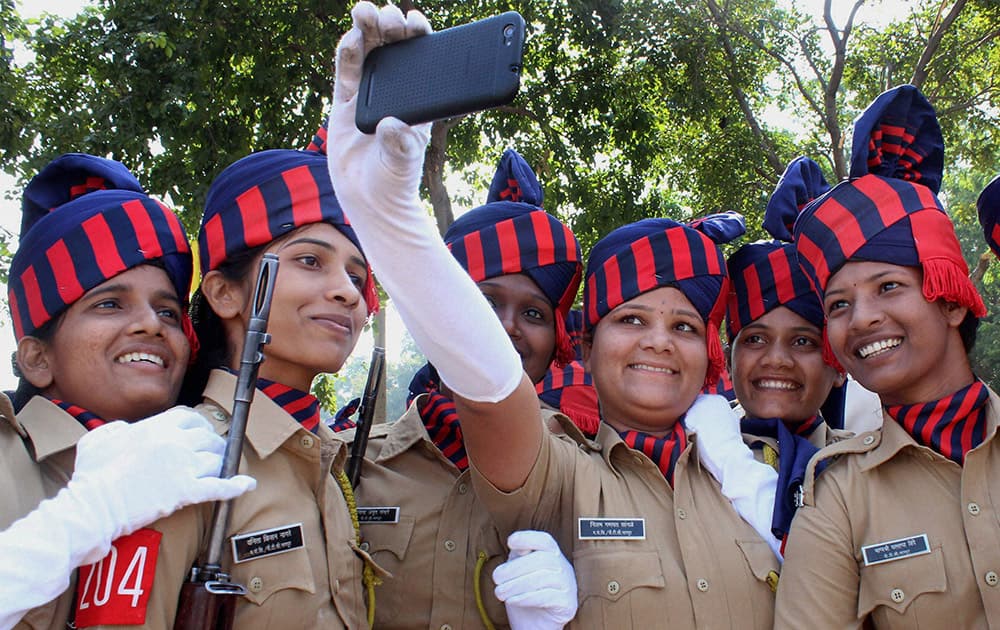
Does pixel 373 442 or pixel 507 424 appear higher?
pixel 373 442

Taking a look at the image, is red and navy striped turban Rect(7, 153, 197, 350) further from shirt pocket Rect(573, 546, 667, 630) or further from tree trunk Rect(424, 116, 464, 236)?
tree trunk Rect(424, 116, 464, 236)

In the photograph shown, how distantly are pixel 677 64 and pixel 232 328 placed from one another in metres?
6.45

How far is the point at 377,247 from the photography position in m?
1.78

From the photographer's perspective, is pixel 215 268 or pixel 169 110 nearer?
pixel 215 268

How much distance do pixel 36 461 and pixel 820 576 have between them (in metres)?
1.93

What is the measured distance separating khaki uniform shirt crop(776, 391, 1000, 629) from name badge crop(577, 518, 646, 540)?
394 millimetres

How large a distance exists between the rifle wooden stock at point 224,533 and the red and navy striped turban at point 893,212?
64.7 inches

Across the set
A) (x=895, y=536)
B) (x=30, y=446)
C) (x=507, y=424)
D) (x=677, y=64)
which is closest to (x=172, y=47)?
(x=677, y=64)

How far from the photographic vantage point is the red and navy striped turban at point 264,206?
2527 millimetres

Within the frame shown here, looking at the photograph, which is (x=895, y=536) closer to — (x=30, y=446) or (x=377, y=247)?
(x=377, y=247)

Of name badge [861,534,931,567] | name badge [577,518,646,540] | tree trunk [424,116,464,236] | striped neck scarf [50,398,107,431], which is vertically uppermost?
tree trunk [424,116,464,236]

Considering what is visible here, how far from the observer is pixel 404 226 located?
5.76ft

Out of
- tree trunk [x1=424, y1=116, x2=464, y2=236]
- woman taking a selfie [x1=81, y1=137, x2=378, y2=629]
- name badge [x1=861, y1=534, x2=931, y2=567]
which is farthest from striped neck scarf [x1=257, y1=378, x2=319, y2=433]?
tree trunk [x1=424, y1=116, x2=464, y2=236]

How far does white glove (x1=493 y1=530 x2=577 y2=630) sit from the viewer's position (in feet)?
7.59
